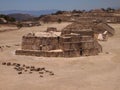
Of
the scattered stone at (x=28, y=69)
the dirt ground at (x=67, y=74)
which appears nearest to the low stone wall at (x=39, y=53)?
the dirt ground at (x=67, y=74)

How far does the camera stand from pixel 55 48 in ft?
103

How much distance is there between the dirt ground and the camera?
20.6 metres

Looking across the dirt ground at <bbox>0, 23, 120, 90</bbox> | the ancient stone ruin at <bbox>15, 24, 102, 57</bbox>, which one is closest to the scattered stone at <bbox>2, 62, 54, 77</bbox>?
the dirt ground at <bbox>0, 23, 120, 90</bbox>

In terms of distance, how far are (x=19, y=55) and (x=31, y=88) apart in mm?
11164

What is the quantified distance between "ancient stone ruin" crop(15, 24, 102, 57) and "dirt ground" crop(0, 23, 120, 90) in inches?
34.7

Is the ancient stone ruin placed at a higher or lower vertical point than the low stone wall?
higher

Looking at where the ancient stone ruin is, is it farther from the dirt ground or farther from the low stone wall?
the dirt ground

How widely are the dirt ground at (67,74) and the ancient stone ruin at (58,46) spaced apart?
88 centimetres

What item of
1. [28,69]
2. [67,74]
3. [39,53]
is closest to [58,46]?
[39,53]

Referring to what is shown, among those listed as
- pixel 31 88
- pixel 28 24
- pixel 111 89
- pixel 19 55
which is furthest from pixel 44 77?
pixel 28 24

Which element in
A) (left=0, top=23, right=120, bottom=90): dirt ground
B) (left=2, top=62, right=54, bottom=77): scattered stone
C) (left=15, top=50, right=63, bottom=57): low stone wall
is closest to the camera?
(left=0, top=23, right=120, bottom=90): dirt ground

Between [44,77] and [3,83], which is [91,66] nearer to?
[44,77]

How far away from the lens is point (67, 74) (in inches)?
931

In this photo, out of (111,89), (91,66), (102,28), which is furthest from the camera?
(102,28)
